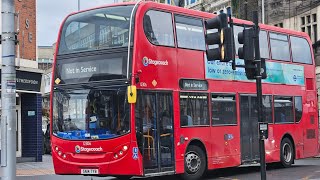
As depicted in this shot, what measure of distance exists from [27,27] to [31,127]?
4.45 m

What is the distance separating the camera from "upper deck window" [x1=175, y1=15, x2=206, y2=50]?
1482 cm

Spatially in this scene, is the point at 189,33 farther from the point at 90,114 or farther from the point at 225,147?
the point at 90,114

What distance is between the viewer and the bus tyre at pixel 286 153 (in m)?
18.7

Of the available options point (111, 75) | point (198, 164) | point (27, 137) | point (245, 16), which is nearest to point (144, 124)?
point (111, 75)

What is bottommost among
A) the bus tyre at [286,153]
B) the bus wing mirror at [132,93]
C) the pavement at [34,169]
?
the pavement at [34,169]

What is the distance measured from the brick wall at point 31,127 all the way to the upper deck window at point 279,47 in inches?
431

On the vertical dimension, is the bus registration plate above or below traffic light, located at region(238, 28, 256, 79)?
below

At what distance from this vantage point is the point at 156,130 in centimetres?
1377

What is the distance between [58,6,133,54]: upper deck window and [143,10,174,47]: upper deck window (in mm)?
545

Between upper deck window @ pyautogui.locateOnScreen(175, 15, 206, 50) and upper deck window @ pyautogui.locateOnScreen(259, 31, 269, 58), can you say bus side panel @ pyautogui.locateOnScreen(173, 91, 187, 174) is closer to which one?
upper deck window @ pyautogui.locateOnScreen(175, 15, 206, 50)

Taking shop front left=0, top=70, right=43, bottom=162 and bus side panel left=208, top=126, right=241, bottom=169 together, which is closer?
bus side panel left=208, top=126, right=241, bottom=169

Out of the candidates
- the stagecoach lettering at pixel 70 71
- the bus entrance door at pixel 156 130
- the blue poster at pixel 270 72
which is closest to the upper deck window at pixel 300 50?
the blue poster at pixel 270 72

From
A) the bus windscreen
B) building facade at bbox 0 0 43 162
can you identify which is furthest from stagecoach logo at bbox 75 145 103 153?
building facade at bbox 0 0 43 162

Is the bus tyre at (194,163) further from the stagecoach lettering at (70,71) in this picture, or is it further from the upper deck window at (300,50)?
the upper deck window at (300,50)
